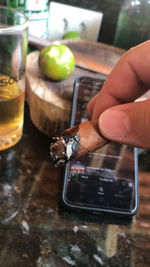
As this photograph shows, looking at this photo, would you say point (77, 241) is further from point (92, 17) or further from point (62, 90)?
point (92, 17)

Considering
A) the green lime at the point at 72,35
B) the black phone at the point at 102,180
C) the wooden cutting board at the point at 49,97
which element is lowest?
the black phone at the point at 102,180

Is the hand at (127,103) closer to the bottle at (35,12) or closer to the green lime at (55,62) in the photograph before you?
the green lime at (55,62)

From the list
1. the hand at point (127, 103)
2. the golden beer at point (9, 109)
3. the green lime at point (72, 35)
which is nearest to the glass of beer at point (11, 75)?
the golden beer at point (9, 109)

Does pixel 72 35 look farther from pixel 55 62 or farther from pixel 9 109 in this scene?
pixel 9 109

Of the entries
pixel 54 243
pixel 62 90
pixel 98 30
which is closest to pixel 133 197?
pixel 54 243

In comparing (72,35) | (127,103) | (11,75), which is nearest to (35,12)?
(72,35)

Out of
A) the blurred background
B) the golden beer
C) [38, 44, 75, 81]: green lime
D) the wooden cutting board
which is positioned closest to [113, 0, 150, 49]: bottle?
the blurred background
